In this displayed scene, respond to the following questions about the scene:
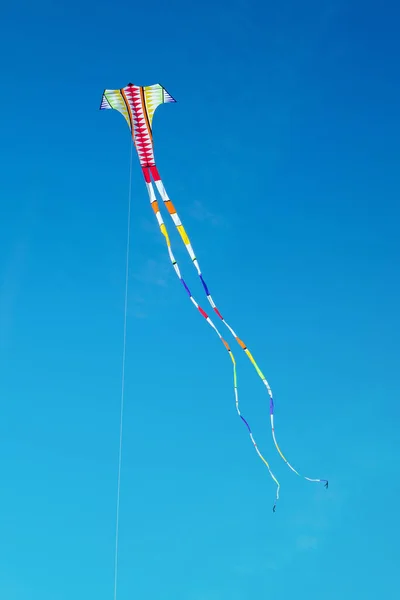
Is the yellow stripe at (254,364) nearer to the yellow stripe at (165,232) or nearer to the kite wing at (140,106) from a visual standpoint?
the yellow stripe at (165,232)

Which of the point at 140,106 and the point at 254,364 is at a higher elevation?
the point at 140,106

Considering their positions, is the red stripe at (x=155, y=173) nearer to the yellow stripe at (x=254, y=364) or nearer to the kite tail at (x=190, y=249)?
the kite tail at (x=190, y=249)

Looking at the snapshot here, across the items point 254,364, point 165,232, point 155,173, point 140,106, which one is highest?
point 140,106

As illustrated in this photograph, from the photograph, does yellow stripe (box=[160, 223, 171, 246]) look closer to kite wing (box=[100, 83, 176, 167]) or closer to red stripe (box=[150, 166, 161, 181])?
red stripe (box=[150, 166, 161, 181])

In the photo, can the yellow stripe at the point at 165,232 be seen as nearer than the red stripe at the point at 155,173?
Yes

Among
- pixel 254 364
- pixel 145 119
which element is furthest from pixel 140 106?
pixel 254 364

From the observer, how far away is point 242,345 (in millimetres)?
11375

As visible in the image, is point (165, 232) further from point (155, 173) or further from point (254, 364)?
point (254, 364)

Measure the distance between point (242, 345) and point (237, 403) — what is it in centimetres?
131

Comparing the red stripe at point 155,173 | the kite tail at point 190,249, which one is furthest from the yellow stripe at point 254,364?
the red stripe at point 155,173

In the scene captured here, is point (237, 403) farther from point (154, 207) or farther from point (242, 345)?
point (154, 207)

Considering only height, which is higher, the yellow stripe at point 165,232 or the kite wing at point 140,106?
the kite wing at point 140,106

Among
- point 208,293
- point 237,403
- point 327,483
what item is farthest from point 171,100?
point 327,483

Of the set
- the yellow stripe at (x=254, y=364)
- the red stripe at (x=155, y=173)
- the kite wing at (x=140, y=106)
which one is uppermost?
the kite wing at (x=140, y=106)
